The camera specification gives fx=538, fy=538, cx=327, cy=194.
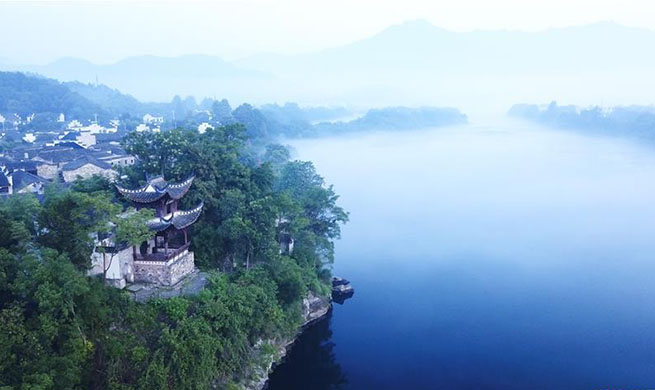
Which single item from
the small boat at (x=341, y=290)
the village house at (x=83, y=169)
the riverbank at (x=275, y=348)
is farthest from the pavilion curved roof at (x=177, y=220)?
the village house at (x=83, y=169)

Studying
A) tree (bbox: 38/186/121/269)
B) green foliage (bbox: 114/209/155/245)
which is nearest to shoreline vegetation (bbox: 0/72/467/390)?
tree (bbox: 38/186/121/269)

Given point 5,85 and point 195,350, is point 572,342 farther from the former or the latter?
point 5,85

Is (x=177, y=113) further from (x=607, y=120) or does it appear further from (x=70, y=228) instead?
(x=70, y=228)

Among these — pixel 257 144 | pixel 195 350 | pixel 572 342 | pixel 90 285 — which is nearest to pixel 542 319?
pixel 572 342

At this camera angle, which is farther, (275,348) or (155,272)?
(275,348)

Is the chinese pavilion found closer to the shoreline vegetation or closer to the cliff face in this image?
the shoreline vegetation

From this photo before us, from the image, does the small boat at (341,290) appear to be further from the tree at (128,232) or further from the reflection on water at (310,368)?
the tree at (128,232)

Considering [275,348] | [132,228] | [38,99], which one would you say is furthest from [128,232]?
[38,99]

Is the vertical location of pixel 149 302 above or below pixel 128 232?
below
